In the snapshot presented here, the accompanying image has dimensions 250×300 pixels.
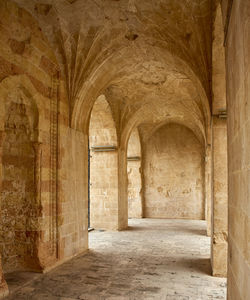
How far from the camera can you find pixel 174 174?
16.9m

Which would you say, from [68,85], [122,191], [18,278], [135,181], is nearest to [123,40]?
[68,85]

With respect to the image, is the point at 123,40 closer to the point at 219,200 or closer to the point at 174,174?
the point at 219,200

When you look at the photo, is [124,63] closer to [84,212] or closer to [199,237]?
[84,212]

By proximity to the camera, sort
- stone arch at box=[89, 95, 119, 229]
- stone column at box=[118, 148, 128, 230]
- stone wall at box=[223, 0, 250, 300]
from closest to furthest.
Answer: stone wall at box=[223, 0, 250, 300]
stone arch at box=[89, 95, 119, 229]
stone column at box=[118, 148, 128, 230]

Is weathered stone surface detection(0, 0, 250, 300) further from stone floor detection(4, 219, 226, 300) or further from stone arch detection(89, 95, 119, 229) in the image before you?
stone arch detection(89, 95, 119, 229)

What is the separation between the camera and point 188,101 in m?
11.7

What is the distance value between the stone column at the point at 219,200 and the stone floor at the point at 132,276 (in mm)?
370

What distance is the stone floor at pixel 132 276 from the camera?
482 cm

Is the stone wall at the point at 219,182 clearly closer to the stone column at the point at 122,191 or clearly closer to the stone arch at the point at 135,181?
the stone column at the point at 122,191

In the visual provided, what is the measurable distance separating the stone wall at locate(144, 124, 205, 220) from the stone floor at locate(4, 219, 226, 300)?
761cm

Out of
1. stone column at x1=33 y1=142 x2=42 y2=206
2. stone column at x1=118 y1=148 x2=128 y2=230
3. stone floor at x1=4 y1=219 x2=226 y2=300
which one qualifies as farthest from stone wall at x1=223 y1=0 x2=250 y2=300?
stone column at x1=118 y1=148 x2=128 y2=230

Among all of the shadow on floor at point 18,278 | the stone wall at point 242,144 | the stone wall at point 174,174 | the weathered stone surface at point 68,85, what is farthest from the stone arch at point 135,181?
the stone wall at point 242,144

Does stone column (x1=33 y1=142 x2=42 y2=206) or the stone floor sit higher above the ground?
stone column (x1=33 y1=142 x2=42 y2=206)

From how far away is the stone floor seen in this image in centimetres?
482
